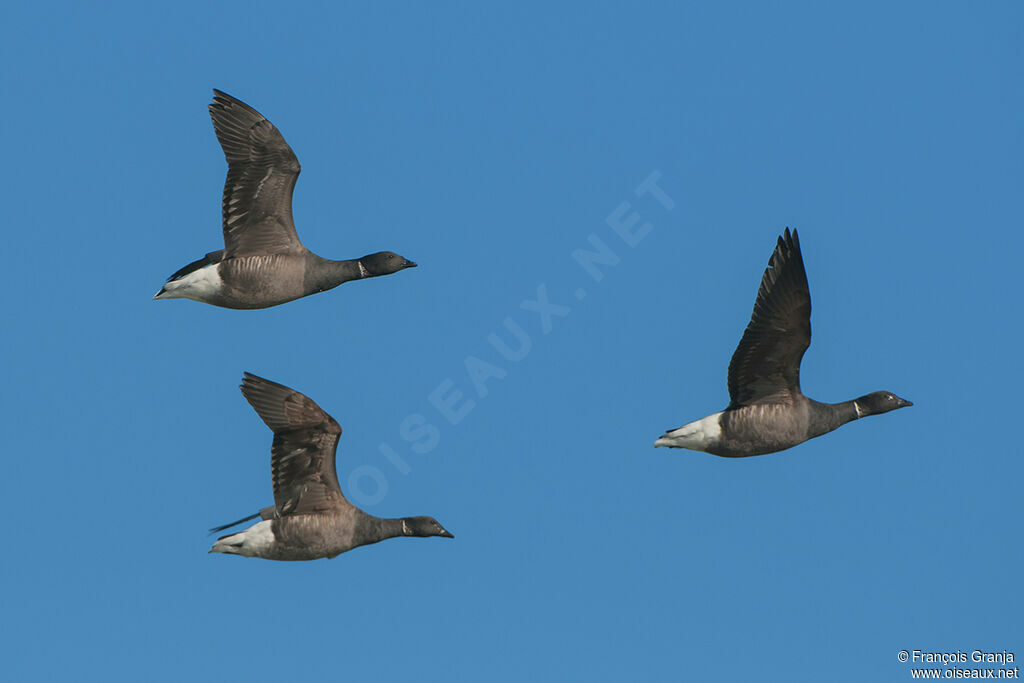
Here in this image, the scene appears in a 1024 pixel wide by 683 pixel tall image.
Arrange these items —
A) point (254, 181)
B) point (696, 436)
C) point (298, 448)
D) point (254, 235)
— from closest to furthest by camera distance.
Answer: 1. point (298, 448)
2. point (696, 436)
3. point (254, 181)
4. point (254, 235)

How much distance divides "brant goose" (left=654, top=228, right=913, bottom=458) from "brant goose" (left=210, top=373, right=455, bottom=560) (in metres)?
5.13

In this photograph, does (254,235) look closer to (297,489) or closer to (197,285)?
(197,285)

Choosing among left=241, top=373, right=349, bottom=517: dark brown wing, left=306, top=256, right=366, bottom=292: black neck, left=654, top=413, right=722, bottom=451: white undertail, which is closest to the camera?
left=241, top=373, right=349, bottom=517: dark brown wing

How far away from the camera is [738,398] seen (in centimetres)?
2205

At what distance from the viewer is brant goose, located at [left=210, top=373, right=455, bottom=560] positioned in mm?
20906

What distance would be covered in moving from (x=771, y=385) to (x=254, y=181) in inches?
357

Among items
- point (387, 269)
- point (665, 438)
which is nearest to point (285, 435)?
point (387, 269)

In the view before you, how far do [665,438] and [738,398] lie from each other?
1.31 m

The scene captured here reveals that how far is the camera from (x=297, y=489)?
2125 centimetres

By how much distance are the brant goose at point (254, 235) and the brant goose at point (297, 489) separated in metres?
2.61

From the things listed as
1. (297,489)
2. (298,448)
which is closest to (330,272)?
(298,448)

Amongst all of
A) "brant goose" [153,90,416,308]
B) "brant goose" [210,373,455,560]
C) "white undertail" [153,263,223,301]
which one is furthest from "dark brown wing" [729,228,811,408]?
"white undertail" [153,263,223,301]

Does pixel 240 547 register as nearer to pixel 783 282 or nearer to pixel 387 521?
pixel 387 521

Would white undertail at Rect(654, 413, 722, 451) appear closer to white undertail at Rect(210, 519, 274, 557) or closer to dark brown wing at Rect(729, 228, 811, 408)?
dark brown wing at Rect(729, 228, 811, 408)
